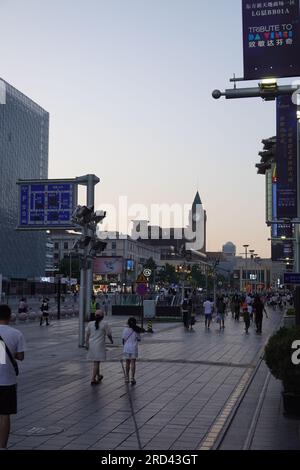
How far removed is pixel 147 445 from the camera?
25.8 ft

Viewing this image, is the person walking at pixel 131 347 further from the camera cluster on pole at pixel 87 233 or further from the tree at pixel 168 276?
the tree at pixel 168 276

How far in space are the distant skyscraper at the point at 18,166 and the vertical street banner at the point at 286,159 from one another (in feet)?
232

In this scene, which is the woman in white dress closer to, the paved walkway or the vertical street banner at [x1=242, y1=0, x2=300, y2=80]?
the paved walkway

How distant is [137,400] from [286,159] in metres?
33.1

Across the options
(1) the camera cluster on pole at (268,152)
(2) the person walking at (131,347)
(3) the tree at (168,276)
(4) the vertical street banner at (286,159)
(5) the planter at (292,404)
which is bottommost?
(5) the planter at (292,404)

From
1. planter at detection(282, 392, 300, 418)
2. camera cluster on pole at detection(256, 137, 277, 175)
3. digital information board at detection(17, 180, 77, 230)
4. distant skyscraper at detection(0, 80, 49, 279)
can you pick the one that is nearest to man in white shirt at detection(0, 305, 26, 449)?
planter at detection(282, 392, 300, 418)

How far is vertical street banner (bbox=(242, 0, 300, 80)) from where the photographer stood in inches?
383

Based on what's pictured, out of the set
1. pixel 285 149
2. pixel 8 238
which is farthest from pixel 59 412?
pixel 8 238

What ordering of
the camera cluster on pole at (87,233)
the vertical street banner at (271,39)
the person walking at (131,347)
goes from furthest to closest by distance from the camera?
the camera cluster on pole at (87,233), the person walking at (131,347), the vertical street banner at (271,39)

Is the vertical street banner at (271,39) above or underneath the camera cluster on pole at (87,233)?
above

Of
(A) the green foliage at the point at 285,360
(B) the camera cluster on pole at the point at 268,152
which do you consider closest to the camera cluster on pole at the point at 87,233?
(A) the green foliage at the point at 285,360

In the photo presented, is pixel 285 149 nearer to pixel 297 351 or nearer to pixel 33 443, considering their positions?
pixel 297 351

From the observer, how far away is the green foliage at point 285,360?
956cm

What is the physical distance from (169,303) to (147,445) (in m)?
43.5
